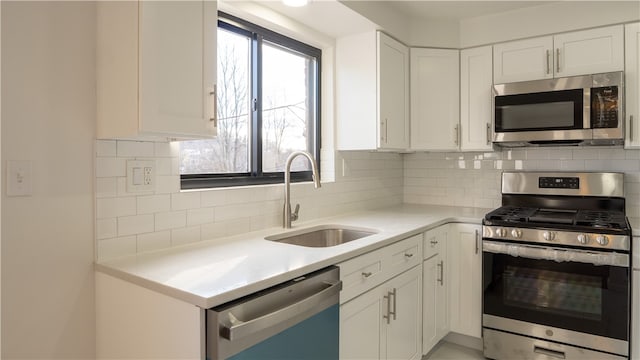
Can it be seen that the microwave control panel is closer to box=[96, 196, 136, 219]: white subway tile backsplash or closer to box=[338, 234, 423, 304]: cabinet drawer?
box=[338, 234, 423, 304]: cabinet drawer

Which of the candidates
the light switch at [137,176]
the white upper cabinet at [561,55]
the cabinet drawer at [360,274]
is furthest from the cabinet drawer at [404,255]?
the white upper cabinet at [561,55]

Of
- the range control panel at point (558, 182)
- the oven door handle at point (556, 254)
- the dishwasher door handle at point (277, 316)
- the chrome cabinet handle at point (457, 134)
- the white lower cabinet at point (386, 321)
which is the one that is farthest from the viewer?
the chrome cabinet handle at point (457, 134)

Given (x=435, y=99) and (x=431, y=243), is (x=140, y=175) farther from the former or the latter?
(x=435, y=99)

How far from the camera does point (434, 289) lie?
2.62 metres

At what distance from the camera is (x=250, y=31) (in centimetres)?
229

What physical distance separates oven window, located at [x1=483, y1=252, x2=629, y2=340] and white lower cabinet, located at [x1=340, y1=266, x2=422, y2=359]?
0.52 metres

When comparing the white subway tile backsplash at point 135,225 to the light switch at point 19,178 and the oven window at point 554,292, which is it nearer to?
the light switch at point 19,178

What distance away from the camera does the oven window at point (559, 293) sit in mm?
2215

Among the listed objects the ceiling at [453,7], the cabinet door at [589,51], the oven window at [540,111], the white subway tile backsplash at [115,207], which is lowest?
the white subway tile backsplash at [115,207]

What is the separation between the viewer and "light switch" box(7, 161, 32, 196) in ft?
4.25

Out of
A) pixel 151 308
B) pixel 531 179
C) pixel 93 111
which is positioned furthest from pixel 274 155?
pixel 531 179

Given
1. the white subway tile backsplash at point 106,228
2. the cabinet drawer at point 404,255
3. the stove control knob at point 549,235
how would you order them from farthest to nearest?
the stove control knob at point 549,235 < the cabinet drawer at point 404,255 < the white subway tile backsplash at point 106,228

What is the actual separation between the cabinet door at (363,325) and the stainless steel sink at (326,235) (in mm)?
445

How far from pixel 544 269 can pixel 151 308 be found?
215 centimetres
